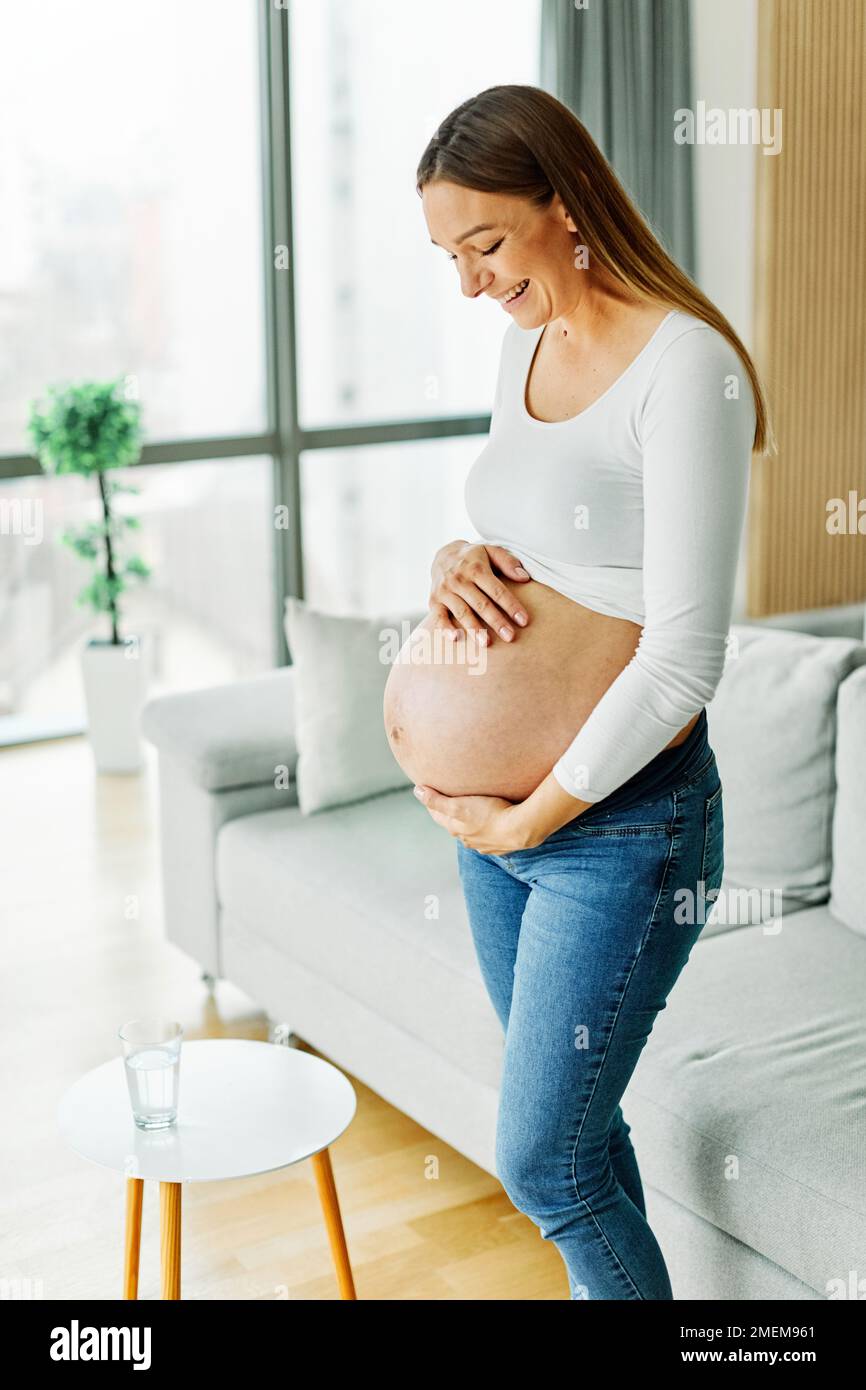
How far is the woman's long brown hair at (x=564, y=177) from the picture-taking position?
4.41ft

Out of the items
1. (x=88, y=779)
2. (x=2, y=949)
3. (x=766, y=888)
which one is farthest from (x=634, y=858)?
(x=88, y=779)

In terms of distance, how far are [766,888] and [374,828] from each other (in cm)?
69

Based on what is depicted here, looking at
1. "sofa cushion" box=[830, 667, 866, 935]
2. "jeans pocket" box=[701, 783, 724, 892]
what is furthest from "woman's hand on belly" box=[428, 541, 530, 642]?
"sofa cushion" box=[830, 667, 866, 935]

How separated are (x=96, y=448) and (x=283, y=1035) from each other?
7.03 ft

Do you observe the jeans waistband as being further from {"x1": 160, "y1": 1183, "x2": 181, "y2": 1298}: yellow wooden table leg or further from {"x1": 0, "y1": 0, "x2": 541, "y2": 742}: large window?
{"x1": 0, "y1": 0, "x2": 541, "y2": 742}: large window

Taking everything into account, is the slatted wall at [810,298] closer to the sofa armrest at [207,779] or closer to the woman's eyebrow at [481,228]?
the sofa armrest at [207,779]

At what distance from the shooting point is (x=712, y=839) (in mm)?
1451

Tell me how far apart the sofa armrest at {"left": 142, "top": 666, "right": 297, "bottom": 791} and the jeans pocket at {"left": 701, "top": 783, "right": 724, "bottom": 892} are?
4.62ft

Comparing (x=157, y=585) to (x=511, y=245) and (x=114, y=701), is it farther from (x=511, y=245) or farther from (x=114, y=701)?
(x=511, y=245)

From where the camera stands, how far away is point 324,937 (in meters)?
2.44

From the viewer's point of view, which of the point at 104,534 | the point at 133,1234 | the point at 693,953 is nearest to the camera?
the point at 133,1234

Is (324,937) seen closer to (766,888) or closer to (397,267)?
(766,888)

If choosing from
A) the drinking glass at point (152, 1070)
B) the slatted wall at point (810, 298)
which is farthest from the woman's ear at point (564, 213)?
the slatted wall at point (810, 298)

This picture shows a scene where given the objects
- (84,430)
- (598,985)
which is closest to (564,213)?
(598,985)
